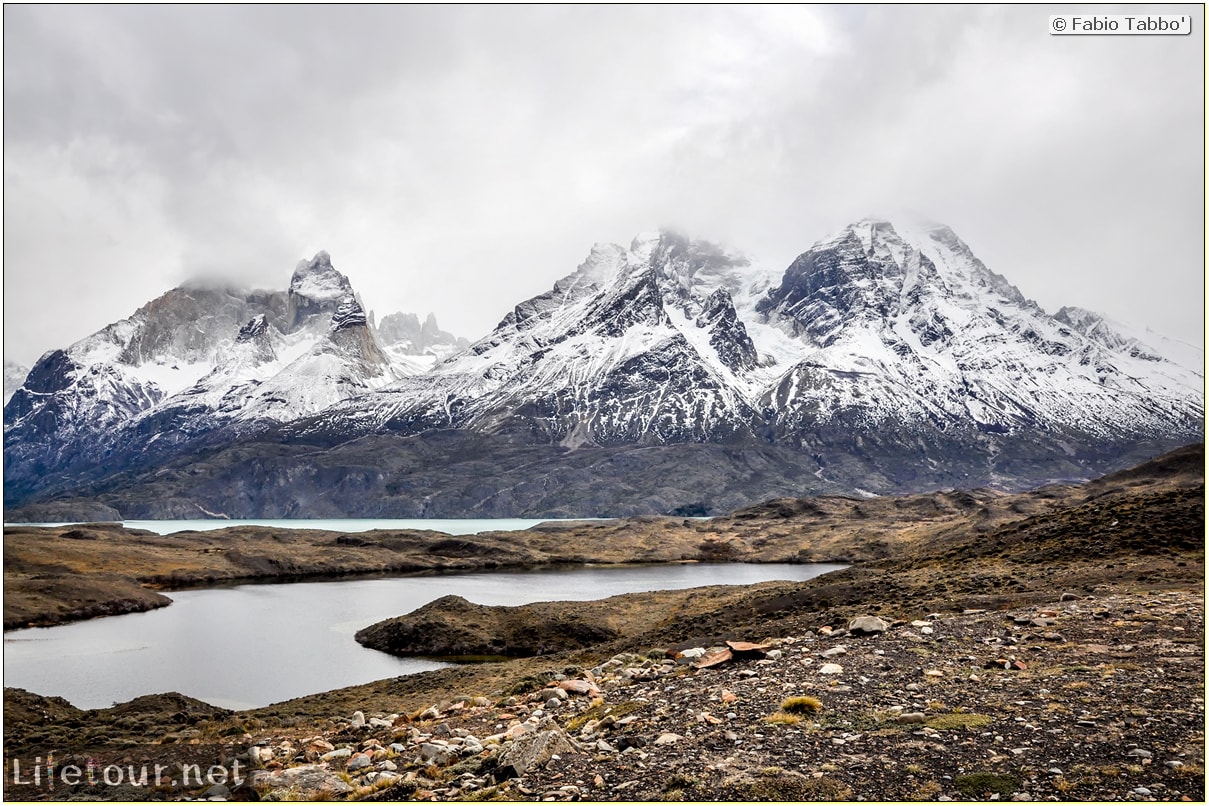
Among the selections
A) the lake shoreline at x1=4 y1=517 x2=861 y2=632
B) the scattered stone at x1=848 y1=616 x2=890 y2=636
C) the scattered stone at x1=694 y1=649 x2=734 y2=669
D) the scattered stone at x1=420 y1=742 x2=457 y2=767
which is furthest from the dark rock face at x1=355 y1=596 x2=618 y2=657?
the lake shoreline at x1=4 y1=517 x2=861 y2=632

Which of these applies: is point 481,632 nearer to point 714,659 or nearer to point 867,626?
point 714,659

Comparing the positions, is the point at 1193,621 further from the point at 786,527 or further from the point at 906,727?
the point at 786,527

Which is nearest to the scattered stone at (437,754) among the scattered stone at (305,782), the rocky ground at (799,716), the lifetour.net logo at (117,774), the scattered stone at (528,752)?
the rocky ground at (799,716)

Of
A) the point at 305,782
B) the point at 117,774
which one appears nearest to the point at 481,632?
the point at 117,774

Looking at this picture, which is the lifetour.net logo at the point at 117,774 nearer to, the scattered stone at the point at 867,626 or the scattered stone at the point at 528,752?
the scattered stone at the point at 528,752

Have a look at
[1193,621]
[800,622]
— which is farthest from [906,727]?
[800,622]
